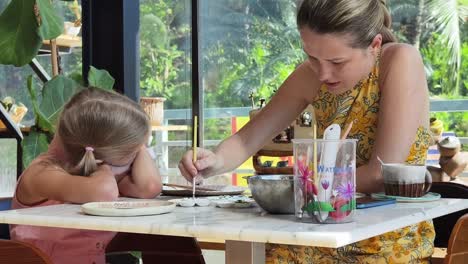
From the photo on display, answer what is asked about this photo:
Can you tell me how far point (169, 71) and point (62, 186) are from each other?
14.8 feet

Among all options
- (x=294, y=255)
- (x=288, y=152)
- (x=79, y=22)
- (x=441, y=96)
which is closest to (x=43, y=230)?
(x=294, y=255)

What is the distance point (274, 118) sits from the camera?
2.14 meters

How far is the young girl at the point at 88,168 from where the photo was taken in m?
1.92

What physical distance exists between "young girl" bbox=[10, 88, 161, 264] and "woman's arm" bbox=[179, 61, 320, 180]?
21cm

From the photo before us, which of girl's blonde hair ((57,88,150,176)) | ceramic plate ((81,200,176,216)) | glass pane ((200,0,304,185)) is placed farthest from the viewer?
glass pane ((200,0,304,185))

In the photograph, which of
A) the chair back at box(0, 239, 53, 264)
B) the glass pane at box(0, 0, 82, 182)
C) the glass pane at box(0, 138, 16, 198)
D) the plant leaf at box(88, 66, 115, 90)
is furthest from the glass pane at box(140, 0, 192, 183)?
the chair back at box(0, 239, 53, 264)

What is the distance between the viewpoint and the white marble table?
1225 millimetres

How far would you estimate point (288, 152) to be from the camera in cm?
544

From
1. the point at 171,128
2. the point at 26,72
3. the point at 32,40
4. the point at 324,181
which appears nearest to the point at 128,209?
the point at 324,181

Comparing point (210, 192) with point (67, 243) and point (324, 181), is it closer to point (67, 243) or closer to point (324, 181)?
point (67, 243)

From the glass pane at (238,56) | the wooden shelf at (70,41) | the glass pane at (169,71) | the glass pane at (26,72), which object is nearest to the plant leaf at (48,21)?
the glass pane at (26,72)

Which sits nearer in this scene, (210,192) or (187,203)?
(187,203)

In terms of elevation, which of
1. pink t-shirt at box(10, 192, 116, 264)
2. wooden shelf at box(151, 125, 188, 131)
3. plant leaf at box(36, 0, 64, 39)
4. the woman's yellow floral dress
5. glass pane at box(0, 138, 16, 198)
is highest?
plant leaf at box(36, 0, 64, 39)

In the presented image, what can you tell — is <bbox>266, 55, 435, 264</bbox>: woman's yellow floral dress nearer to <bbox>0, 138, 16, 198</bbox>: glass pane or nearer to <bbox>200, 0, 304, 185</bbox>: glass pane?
<bbox>0, 138, 16, 198</bbox>: glass pane
